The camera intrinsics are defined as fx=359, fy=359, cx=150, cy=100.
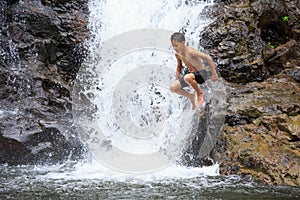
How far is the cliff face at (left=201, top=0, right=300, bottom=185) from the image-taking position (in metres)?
4.73

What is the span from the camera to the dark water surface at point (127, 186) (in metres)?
3.85

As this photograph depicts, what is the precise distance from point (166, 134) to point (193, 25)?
9.55 feet

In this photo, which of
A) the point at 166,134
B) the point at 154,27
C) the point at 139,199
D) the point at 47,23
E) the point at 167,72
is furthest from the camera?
the point at 154,27

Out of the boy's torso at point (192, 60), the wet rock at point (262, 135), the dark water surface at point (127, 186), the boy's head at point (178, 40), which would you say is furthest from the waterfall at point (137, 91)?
the boy's head at point (178, 40)

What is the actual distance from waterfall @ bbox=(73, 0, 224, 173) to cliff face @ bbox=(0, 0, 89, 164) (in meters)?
0.31

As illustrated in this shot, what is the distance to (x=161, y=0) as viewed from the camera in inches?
345

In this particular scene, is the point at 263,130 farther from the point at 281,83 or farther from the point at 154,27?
the point at 154,27

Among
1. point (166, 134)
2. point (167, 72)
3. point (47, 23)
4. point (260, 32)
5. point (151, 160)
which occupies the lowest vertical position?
point (151, 160)

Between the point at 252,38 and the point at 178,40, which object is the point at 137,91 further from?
the point at 252,38

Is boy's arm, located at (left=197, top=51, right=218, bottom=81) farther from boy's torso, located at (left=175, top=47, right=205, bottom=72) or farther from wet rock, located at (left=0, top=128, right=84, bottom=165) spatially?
wet rock, located at (left=0, top=128, right=84, bottom=165)

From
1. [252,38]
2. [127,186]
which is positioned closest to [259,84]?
[252,38]

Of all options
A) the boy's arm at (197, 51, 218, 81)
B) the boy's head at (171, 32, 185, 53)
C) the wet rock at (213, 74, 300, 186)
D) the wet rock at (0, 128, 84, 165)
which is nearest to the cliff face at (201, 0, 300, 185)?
the wet rock at (213, 74, 300, 186)

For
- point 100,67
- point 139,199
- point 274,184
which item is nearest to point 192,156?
point 274,184

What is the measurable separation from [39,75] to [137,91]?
200cm
